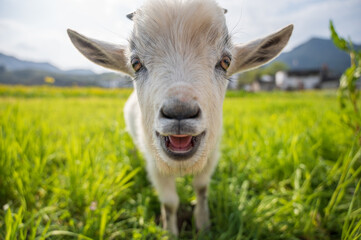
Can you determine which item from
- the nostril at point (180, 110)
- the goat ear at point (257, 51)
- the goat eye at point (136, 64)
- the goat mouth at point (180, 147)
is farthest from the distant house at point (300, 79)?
the nostril at point (180, 110)

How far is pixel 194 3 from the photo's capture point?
171 cm

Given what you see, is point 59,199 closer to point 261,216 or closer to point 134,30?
point 134,30

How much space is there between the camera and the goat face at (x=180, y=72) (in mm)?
1375

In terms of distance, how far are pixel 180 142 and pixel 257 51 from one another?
145 cm

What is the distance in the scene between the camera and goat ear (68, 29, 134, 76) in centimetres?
209

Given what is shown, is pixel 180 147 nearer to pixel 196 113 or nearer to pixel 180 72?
pixel 196 113

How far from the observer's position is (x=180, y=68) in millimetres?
1565

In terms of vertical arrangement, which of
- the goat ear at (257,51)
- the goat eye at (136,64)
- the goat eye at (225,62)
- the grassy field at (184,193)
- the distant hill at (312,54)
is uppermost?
the distant hill at (312,54)

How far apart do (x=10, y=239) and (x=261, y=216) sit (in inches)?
90.2

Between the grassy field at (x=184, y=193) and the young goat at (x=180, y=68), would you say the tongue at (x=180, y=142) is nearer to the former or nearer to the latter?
the young goat at (x=180, y=68)

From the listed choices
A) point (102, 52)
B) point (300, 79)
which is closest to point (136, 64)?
point (102, 52)

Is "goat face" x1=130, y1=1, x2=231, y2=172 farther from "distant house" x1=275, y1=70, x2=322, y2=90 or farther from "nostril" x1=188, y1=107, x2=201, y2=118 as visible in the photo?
"distant house" x1=275, y1=70, x2=322, y2=90

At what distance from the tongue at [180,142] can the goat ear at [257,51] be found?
978mm

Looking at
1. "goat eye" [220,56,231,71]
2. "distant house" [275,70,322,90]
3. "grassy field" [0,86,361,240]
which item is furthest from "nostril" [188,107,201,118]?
"distant house" [275,70,322,90]
